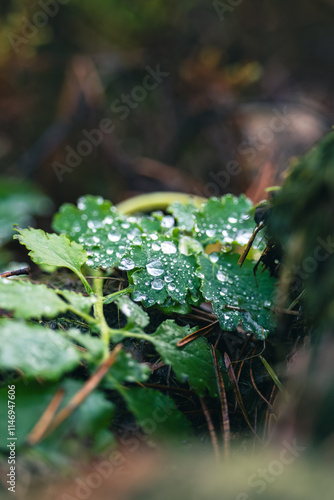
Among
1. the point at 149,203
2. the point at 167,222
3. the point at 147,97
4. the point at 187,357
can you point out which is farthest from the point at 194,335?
the point at 147,97

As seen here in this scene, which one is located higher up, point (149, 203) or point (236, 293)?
point (149, 203)

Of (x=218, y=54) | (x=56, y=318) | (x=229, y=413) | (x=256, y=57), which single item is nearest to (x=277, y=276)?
(x=229, y=413)

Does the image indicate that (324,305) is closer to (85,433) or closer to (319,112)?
(85,433)

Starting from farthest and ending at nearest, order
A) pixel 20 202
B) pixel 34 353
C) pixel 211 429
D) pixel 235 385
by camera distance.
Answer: pixel 20 202
pixel 235 385
pixel 211 429
pixel 34 353

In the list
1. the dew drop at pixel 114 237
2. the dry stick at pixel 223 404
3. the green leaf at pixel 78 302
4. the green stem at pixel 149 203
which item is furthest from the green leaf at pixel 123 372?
the green stem at pixel 149 203

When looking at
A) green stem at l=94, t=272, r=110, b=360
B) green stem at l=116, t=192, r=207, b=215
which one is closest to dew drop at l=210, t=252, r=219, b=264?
green stem at l=94, t=272, r=110, b=360

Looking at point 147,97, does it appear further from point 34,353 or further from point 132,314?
point 34,353

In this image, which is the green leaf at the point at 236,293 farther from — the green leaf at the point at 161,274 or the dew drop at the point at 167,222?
the dew drop at the point at 167,222
